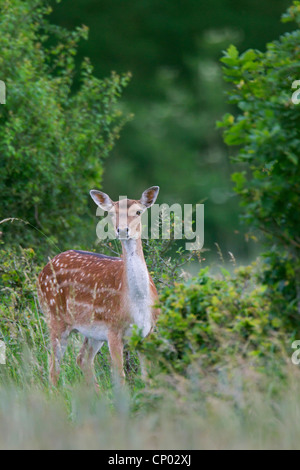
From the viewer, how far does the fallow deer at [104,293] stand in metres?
4.63

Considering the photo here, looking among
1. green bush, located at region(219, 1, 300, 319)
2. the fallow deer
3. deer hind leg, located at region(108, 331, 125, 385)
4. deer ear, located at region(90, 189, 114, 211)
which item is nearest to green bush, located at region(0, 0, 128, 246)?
the fallow deer

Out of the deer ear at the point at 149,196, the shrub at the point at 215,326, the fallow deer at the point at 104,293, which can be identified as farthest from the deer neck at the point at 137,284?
the shrub at the point at 215,326

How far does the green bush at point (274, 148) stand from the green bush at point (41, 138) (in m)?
3.89

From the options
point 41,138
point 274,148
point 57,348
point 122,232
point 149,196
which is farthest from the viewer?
point 41,138

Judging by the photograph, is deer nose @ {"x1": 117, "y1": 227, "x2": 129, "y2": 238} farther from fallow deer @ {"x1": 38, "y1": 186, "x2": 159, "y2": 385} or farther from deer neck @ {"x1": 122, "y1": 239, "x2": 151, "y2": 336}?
deer neck @ {"x1": 122, "y1": 239, "x2": 151, "y2": 336}

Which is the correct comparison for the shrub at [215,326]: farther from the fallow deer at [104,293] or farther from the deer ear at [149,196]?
the deer ear at [149,196]

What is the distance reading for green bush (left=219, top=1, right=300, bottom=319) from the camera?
10.5ft

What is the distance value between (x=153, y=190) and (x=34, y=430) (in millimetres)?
1927

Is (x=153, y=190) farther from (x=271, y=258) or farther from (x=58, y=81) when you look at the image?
(x=58, y=81)

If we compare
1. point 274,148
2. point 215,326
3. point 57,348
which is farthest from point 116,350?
point 274,148

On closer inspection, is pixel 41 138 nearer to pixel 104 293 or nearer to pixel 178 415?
pixel 104 293

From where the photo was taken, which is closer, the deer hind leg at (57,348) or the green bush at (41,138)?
the deer hind leg at (57,348)

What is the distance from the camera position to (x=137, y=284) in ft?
15.3

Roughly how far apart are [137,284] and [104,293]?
0.34 meters
